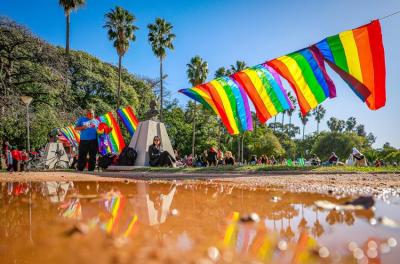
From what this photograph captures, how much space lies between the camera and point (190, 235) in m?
1.43

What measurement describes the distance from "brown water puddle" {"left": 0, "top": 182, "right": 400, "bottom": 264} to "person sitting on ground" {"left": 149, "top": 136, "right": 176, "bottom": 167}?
37.1 ft

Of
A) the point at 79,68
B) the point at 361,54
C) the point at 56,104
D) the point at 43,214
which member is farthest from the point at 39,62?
the point at 43,214

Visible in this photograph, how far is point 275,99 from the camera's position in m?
12.4

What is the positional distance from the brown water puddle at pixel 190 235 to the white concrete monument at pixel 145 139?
474 inches

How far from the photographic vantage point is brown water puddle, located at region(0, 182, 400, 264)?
1102 mm

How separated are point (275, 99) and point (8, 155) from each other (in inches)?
515

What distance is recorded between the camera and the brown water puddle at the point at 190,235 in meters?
1.10

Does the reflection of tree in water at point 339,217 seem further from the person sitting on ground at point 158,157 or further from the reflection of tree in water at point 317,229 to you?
the person sitting on ground at point 158,157

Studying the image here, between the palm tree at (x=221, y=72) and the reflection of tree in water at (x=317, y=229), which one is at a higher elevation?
the palm tree at (x=221, y=72)

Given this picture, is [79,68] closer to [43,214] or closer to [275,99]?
[275,99]

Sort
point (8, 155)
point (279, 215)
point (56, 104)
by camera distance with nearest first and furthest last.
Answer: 1. point (279, 215)
2. point (8, 155)
3. point (56, 104)

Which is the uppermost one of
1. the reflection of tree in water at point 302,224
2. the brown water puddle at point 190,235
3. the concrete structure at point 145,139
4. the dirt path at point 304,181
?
the concrete structure at point 145,139

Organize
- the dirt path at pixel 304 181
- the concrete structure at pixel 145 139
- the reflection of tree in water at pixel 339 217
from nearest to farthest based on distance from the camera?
the reflection of tree in water at pixel 339 217 → the dirt path at pixel 304 181 → the concrete structure at pixel 145 139

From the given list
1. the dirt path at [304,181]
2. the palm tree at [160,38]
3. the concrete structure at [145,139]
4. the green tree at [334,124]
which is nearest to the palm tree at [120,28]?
the palm tree at [160,38]
